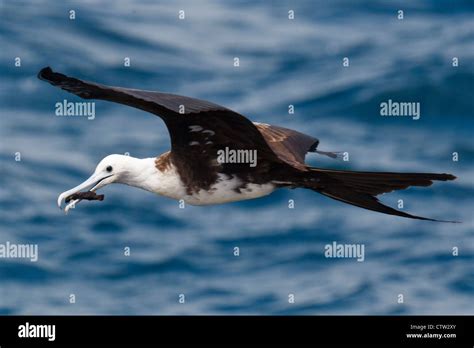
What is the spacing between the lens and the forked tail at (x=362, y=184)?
23.4 feet

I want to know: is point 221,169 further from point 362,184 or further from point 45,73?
point 45,73

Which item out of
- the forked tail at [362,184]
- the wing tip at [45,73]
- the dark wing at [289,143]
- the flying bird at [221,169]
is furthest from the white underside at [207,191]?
the wing tip at [45,73]

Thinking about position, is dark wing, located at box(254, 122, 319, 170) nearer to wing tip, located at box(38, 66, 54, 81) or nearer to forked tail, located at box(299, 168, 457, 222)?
forked tail, located at box(299, 168, 457, 222)

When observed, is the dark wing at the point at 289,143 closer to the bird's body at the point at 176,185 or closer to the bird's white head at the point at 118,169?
the bird's body at the point at 176,185

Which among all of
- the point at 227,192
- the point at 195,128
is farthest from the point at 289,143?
the point at 195,128

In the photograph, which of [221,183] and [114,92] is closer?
[114,92]

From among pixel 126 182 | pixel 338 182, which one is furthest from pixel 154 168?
pixel 338 182

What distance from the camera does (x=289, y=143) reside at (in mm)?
8070

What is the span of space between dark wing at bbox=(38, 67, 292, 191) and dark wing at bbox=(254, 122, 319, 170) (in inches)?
6.3

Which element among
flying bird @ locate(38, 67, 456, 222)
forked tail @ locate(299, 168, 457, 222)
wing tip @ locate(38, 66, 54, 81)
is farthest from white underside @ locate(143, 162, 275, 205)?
wing tip @ locate(38, 66, 54, 81)

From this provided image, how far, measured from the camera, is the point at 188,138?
746 centimetres

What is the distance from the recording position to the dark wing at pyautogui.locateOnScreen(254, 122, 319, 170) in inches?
301

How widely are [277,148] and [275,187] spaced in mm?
294

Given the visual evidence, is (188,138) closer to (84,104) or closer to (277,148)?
(277,148)
